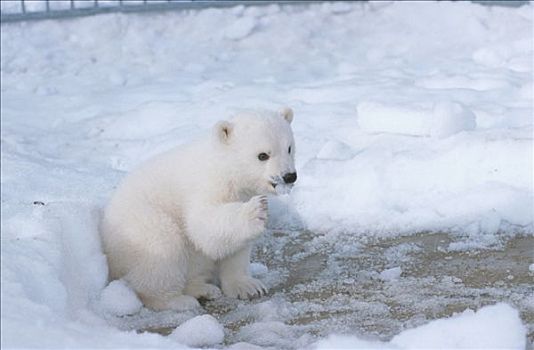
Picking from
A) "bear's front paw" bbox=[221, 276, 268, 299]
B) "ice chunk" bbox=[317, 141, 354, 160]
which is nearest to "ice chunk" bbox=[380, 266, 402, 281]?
"bear's front paw" bbox=[221, 276, 268, 299]

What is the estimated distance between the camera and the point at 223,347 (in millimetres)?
4137

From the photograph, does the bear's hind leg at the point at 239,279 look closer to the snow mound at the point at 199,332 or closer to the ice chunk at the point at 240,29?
the snow mound at the point at 199,332

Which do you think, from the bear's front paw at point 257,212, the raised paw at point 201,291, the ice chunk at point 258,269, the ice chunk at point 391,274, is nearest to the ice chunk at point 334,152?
the ice chunk at point 258,269

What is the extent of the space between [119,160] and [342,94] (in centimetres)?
206

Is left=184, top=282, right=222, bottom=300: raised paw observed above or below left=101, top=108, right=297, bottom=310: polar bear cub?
below

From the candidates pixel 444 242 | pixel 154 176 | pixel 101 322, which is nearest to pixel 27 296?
pixel 101 322

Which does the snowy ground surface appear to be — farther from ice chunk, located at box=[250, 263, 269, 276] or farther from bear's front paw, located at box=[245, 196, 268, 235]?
bear's front paw, located at box=[245, 196, 268, 235]

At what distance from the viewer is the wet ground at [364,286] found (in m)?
4.35

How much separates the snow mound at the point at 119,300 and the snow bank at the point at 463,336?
41.3 inches

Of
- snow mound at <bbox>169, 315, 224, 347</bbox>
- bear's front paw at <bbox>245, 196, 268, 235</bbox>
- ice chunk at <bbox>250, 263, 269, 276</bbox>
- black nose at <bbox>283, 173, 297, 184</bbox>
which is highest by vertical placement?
black nose at <bbox>283, 173, 297, 184</bbox>

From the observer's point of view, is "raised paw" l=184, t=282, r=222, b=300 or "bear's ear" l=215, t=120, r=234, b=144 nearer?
"bear's ear" l=215, t=120, r=234, b=144

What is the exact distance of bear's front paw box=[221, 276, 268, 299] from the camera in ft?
15.9

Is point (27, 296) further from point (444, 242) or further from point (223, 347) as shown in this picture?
point (444, 242)

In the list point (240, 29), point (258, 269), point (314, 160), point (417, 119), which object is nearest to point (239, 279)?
point (258, 269)
